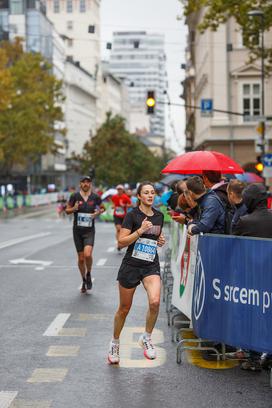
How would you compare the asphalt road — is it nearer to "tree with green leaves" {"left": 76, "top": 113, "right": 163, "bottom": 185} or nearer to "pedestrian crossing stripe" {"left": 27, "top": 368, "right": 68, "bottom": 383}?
"pedestrian crossing stripe" {"left": 27, "top": 368, "right": 68, "bottom": 383}

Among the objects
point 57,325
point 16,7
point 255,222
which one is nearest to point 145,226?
point 255,222

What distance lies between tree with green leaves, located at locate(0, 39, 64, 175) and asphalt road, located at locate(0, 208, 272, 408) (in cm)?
5488

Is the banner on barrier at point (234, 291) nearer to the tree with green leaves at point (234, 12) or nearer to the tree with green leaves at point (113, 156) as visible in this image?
the tree with green leaves at point (234, 12)

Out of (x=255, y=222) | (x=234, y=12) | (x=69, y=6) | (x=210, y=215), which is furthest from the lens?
(x=69, y=6)

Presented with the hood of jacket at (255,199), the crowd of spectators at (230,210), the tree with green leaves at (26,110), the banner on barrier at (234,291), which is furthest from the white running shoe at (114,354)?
the tree with green leaves at (26,110)

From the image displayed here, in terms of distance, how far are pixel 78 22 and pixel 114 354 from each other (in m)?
146

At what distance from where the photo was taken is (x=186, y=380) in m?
7.91

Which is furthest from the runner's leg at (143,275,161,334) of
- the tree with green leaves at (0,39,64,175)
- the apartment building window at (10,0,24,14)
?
the apartment building window at (10,0,24,14)

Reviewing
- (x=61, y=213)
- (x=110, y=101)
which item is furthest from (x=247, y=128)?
(x=110, y=101)

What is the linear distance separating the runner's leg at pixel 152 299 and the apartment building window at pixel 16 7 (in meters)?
93.9

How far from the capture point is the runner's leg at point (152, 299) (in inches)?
339

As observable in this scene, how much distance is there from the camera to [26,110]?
69062 millimetres

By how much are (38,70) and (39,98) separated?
3.73 meters

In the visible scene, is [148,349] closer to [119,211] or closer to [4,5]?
[119,211]
